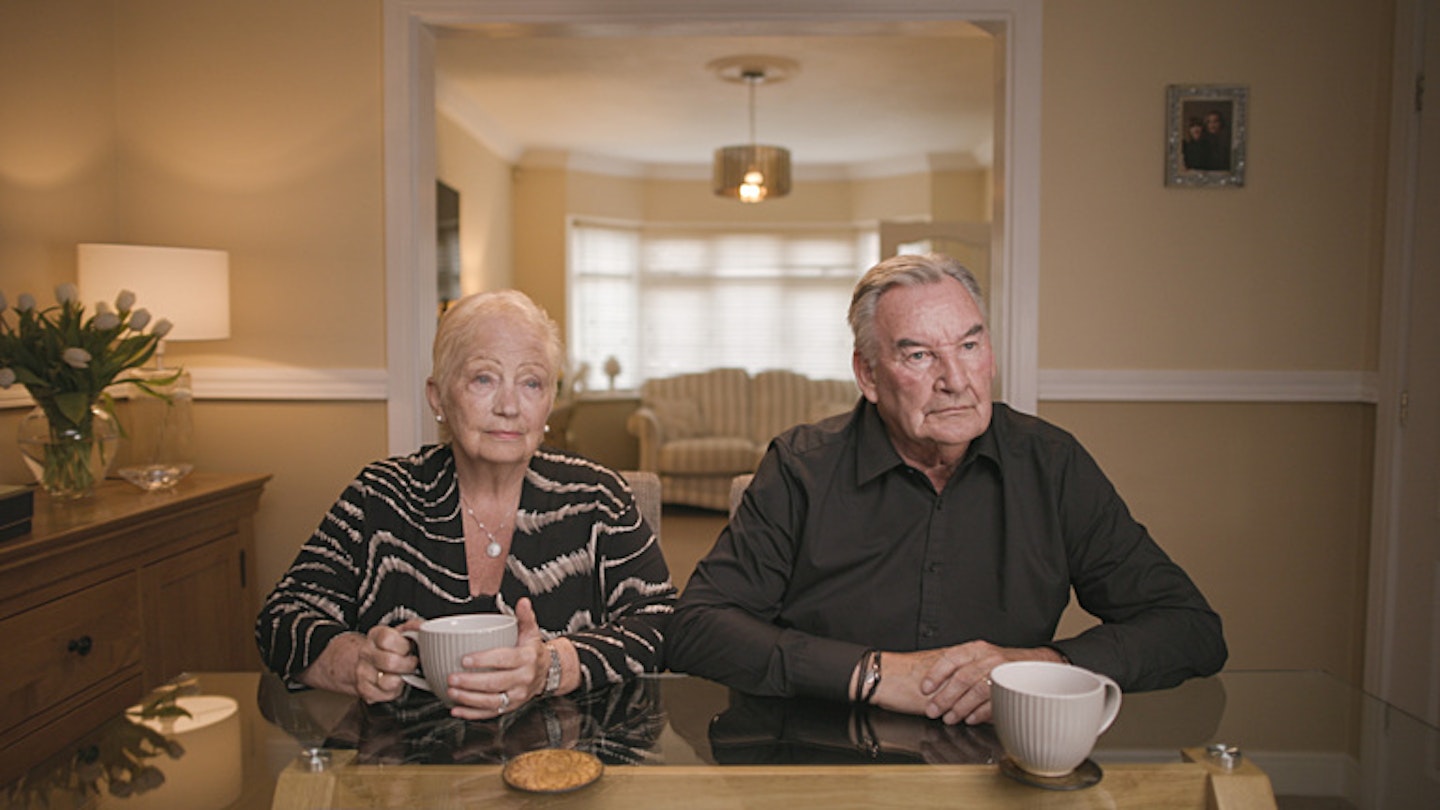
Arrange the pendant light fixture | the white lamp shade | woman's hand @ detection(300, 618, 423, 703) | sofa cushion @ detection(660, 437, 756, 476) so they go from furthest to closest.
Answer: sofa cushion @ detection(660, 437, 756, 476), the pendant light fixture, the white lamp shade, woman's hand @ detection(300, 618, 423, 703)

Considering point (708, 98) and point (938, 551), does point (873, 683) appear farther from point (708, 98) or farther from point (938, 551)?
point (708, 98)

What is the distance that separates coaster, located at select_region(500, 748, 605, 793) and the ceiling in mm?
2494

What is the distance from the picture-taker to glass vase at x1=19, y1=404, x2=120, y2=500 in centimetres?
243

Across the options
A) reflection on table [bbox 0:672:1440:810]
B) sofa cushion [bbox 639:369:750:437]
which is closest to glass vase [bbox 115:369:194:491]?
reflection on table [bbox 0:672:1440:810]

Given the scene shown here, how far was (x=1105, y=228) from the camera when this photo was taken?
304 centimetres

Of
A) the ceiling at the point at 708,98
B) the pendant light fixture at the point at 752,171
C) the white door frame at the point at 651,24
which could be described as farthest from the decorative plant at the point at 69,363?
the pendant light fixture at the point at 752,171

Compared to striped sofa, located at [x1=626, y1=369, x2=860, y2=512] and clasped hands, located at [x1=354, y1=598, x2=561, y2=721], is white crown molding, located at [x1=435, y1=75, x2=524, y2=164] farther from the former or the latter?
clasped hands, located at [x1=354, y1=598, x2=561, y2=721]

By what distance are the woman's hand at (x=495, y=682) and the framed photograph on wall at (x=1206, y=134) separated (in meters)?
2.50

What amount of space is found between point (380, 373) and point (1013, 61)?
1.99 metres

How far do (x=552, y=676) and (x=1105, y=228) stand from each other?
90.3 inches

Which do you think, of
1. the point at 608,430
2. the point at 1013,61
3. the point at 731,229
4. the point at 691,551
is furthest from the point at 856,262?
the point at 1013,61

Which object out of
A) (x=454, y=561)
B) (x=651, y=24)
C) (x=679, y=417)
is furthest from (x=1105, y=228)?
(x=679, y=417)

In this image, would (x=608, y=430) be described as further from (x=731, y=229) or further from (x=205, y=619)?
(x=205, y=619)

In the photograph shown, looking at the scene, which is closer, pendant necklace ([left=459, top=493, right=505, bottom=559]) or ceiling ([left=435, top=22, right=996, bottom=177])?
pendant necklace ([left=459, top=493, right=505, bottom=559])
